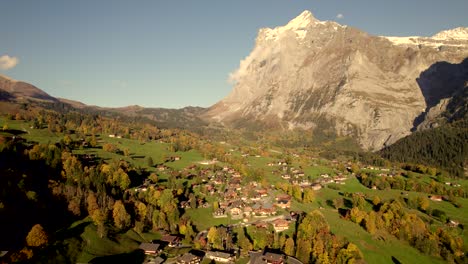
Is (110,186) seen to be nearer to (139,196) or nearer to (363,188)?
(139,196)

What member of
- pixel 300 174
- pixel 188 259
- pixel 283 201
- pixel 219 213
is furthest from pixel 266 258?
pixel 300 174

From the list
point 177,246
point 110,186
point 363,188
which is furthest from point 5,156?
point 363,188

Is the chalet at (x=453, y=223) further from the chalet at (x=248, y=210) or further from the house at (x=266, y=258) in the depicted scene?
the house at (x=266, y=258)

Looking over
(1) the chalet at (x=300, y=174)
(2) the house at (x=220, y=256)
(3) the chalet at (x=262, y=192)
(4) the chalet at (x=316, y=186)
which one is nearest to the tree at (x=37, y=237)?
(2) the house at (x=220, y=256)

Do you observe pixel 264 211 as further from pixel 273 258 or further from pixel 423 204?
pixel 423 204

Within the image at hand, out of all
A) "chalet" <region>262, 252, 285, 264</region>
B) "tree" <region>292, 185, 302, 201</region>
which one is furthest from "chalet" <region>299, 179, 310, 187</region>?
"chalet" <region>262, 252, 285, 264</region>
